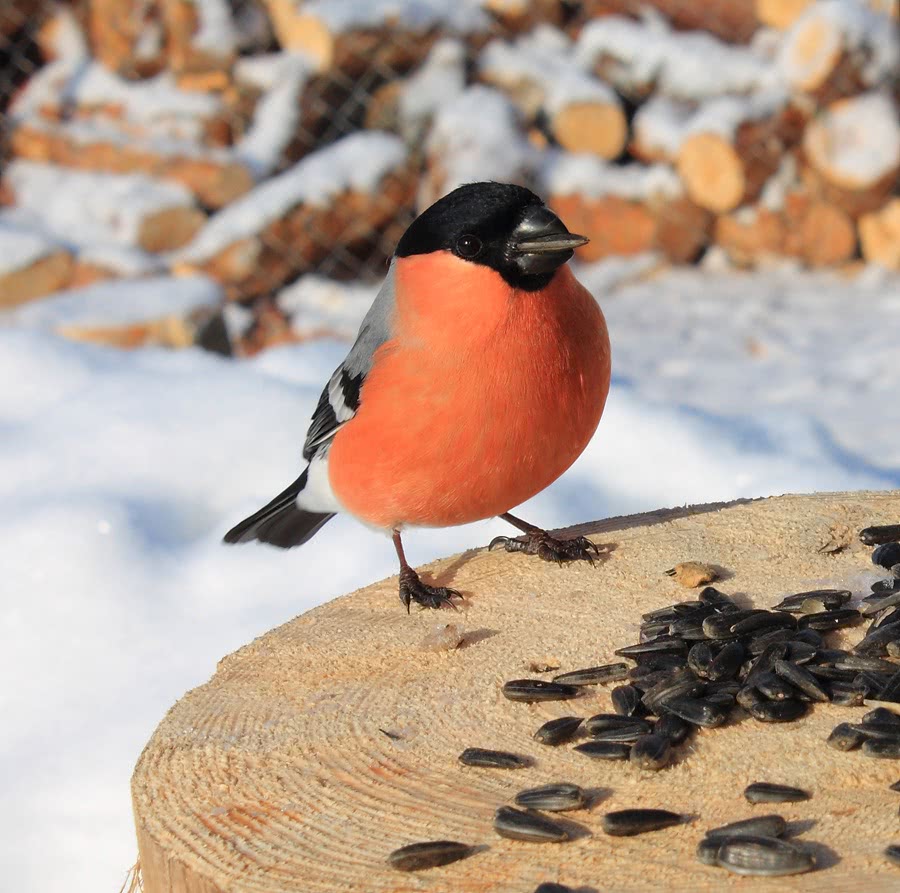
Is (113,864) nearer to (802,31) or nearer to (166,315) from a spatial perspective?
(166,315)

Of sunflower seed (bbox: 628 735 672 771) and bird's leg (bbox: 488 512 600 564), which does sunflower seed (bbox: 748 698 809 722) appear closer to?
sunflower seed (bbox: 628 735 672 771)

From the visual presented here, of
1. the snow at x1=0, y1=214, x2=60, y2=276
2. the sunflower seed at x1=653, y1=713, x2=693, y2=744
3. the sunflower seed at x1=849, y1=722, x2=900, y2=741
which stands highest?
the snow at x1=0, y1=214, x2=60, y2=276

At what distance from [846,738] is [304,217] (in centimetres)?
541

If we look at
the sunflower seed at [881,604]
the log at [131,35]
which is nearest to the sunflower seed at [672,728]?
the sunflower seed at [881,604]

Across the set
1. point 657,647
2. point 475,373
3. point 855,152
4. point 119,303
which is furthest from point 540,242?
point 855,152

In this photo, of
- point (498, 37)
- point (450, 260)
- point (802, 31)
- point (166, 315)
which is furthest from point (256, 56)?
point (450, 260)

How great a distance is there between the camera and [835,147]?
259 inches

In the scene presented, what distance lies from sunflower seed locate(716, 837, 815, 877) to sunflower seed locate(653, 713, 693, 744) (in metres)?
0.32

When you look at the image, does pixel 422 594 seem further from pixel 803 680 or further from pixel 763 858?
pixel 763 858

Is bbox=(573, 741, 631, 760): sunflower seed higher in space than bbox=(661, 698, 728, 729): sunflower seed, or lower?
lower

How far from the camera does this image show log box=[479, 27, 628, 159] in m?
6.94

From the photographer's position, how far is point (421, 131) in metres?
7.11

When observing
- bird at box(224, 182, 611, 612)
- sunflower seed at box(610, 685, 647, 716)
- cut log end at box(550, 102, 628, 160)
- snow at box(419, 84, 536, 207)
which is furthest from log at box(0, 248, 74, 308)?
sunflower seed at box(610, 685, 647, 716)

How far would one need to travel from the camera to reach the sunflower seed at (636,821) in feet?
5.22
